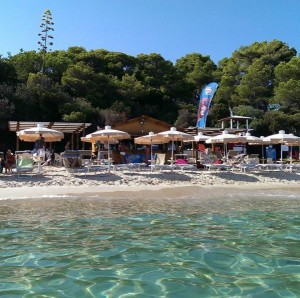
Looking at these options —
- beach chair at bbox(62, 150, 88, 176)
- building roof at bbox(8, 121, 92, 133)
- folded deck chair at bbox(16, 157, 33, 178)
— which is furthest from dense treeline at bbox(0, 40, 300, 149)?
folded deck chair at bbox(16, 157, 33, 178)

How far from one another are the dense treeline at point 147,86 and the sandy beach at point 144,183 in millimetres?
16109

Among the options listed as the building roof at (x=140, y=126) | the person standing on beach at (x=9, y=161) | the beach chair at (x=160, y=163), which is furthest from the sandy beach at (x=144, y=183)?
the building roof at (x=140, y=126)

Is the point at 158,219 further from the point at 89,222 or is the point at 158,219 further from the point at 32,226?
the point at 32,226

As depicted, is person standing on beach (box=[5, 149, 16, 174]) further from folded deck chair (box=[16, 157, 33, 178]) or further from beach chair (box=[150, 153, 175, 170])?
beach chair (box=[150, 153, 175, 170])

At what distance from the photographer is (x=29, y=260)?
455 cm

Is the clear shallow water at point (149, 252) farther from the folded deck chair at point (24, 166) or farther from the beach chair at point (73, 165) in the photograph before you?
the beach chair at point (73, 165)

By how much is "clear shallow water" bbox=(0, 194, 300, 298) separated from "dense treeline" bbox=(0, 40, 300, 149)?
21.9 m

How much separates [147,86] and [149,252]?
37.1 meters

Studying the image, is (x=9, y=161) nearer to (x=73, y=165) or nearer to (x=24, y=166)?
(x=24, y=166)

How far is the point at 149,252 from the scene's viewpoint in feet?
16.0

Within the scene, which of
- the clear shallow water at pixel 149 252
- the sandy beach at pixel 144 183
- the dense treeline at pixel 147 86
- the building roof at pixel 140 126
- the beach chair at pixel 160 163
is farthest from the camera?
the dense treeline at pixel 147 86

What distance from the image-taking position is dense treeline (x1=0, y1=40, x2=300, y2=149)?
31641mm

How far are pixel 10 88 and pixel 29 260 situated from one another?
93.0 feet

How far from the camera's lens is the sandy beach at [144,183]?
447 inches
